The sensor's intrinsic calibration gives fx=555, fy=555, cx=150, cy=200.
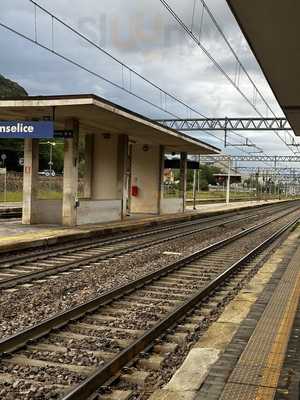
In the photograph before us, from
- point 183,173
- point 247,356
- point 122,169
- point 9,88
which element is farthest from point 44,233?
point 9,88

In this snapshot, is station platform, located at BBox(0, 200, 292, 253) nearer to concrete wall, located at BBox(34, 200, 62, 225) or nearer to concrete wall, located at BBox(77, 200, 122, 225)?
concrete wall, located at BBox(77, 200, 122, 225)

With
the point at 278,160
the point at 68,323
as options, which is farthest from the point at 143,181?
the point at 278,160

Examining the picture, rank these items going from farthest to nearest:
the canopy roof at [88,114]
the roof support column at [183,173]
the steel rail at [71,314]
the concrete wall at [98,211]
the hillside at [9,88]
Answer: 1. the hillside at [9,88]
2. the roof support column at [183,173]
3. the concrete wall at [98,211]
4. the canopy roof at [88,114]
5. the steel rail at [71,314]

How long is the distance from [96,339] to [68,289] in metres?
3.16

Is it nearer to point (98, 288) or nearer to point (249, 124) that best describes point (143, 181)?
point (249, 124)

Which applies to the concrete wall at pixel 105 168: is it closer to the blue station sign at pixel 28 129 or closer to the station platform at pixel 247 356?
the blue station sign at pixel 28 129

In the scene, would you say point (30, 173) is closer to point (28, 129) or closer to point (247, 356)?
point (28, 129)

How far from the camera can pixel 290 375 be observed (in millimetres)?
4863

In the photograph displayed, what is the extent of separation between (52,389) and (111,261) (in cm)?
839

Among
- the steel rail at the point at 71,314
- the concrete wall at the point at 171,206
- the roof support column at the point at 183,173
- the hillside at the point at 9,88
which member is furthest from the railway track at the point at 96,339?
the hillside at the point at 9,88

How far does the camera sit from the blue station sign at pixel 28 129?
Answer: 1756cm

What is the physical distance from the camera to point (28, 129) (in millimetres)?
17812

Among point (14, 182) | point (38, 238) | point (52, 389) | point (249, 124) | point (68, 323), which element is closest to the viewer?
point (52, 389)

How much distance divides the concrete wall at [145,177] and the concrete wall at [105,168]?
243 inches
